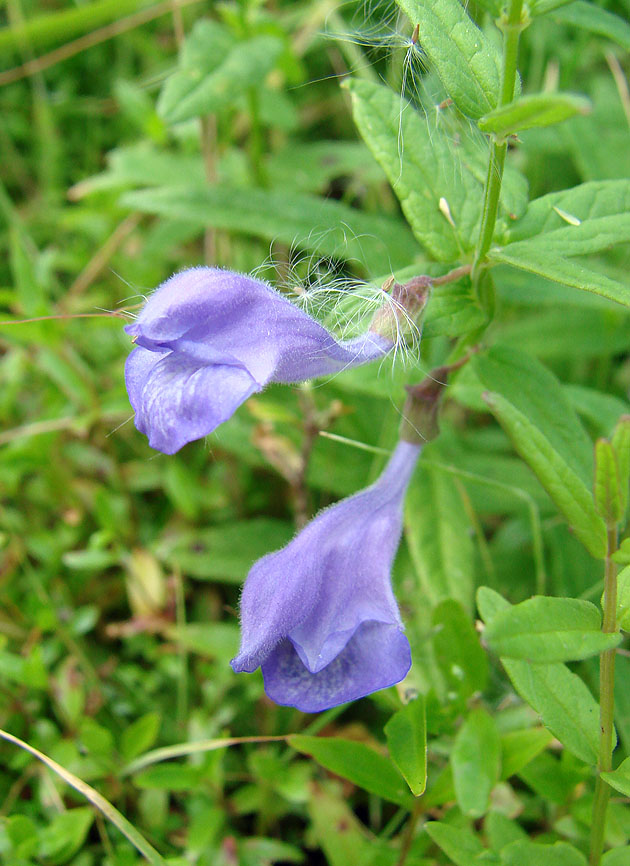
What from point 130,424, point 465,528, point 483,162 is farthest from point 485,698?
point 130,424

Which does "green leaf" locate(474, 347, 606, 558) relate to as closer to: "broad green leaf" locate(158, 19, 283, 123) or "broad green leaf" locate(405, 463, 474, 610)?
"broad green leaf" locate(405, 463, 474, 610)

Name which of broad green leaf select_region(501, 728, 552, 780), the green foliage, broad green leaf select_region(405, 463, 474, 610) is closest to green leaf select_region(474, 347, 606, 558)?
the green foliage

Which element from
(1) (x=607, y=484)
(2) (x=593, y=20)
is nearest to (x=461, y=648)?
(1) (x=607, y=484)

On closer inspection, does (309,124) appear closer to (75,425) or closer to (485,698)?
(75,425)

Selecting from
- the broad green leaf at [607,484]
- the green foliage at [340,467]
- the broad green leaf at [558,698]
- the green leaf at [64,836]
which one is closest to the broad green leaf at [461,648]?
the green foliage at [340,467]

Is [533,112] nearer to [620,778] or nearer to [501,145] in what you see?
[501,145]
